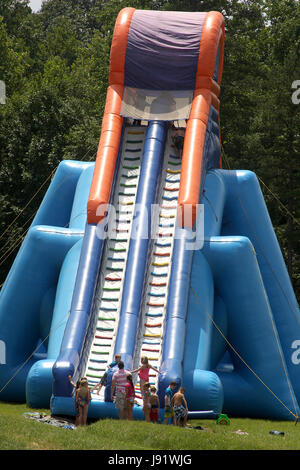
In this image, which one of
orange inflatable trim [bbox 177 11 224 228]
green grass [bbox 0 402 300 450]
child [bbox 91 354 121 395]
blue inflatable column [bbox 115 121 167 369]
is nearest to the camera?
green grass [bbox 0 402 300 450]

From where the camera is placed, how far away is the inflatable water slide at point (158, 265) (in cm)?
1467

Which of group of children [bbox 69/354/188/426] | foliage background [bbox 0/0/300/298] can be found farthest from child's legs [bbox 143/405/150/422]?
foliage background [bbox 0/0/300/298]

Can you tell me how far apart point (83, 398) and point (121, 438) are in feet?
7.01

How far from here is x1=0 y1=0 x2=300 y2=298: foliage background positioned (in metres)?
30.1

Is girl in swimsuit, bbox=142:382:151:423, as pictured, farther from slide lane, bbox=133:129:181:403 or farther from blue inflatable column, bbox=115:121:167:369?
blue inflatable column, bbox=115:121:167:369

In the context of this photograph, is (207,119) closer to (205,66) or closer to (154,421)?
(205,66)

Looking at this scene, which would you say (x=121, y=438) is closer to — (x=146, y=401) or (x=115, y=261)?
(x=146, y=401)

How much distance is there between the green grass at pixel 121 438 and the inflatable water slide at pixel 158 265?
211 cm

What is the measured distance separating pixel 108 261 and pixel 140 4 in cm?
2845

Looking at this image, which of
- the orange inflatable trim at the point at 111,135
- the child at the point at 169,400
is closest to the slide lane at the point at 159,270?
the child at the point at 169,400

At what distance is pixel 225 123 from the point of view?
1384 inches

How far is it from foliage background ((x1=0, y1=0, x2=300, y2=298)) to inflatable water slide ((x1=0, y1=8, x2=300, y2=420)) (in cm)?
755

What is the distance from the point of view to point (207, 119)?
17.4 metres

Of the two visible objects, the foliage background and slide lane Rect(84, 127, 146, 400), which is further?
the foliage background
